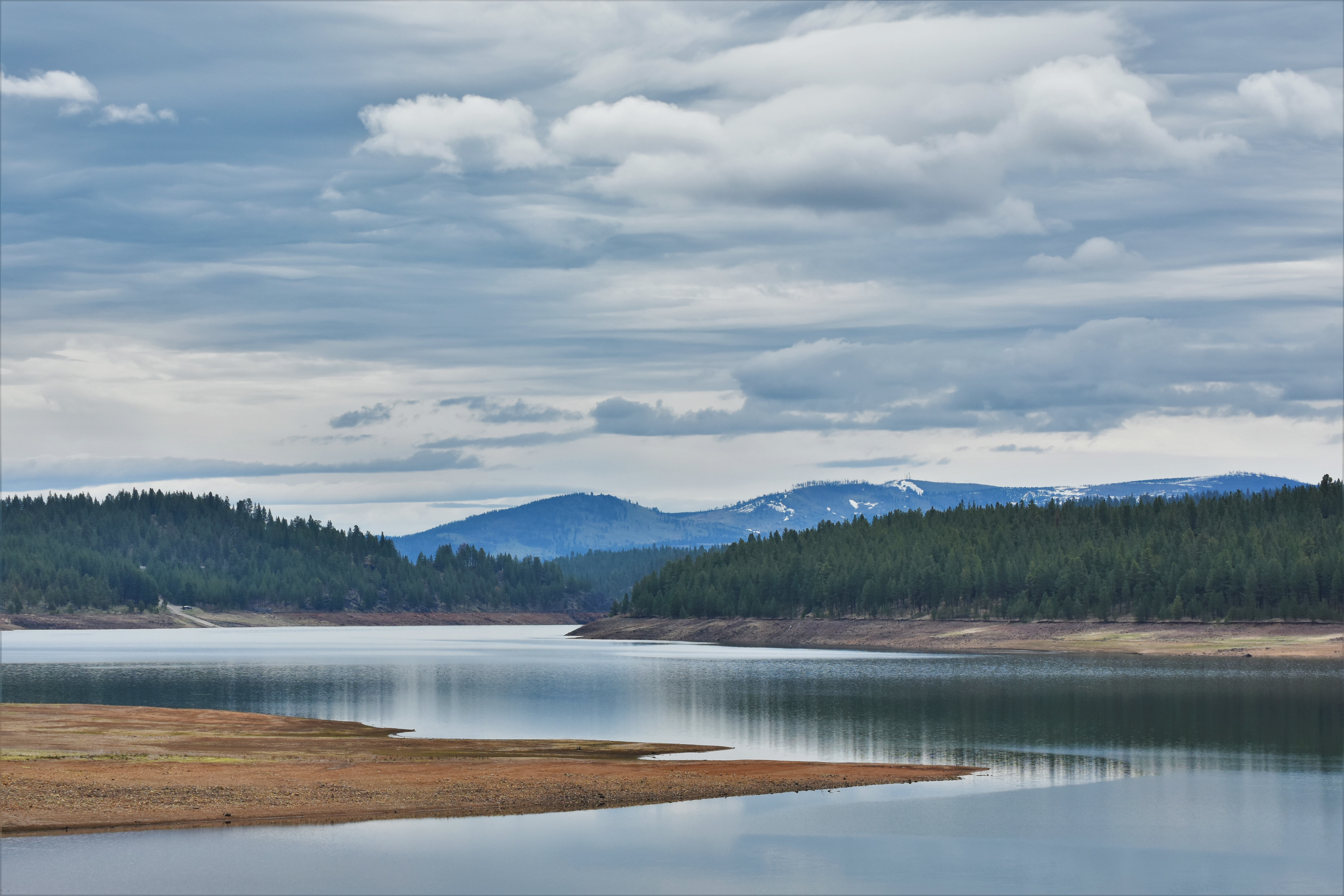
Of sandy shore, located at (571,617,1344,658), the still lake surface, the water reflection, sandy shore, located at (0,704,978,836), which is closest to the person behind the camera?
the still lake surface

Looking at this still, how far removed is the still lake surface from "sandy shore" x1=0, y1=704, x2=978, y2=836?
1510 millimetres

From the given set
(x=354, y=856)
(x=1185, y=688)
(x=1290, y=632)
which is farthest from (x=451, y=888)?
(x=1290, y=632)

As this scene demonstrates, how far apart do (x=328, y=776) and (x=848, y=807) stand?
16739mm

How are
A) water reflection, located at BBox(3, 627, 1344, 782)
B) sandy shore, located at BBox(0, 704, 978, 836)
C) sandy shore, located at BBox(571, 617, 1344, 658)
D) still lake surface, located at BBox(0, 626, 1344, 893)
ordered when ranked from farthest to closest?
sandy shore, located at BBox(571, 617, 1344, 658)
water reflection, located at BBox(3, 627, 1344, 782)
sandy shore, located at BBox(0, 704, 978, 836)
still lake surface, located at BBox(0, 626, 1344, 893)

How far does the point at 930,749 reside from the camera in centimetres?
5800

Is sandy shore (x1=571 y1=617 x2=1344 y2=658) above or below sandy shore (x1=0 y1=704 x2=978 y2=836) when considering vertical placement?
below

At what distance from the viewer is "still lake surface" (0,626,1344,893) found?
32.1 meters

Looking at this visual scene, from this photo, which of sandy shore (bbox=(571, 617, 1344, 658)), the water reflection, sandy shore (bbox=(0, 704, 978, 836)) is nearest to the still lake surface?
the water reflection

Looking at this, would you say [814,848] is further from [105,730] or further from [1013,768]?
[105,730]

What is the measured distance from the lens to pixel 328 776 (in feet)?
153

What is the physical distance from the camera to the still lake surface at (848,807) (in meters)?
32.1

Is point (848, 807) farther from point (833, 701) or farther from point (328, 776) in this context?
point (833, 701)

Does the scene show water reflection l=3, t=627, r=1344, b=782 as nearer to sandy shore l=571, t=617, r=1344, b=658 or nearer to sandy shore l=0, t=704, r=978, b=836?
sandy shore l=0, t=704, r=978, b=836

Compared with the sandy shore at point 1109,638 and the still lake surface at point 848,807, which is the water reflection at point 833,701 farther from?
the sandy shore at point 1109,638
